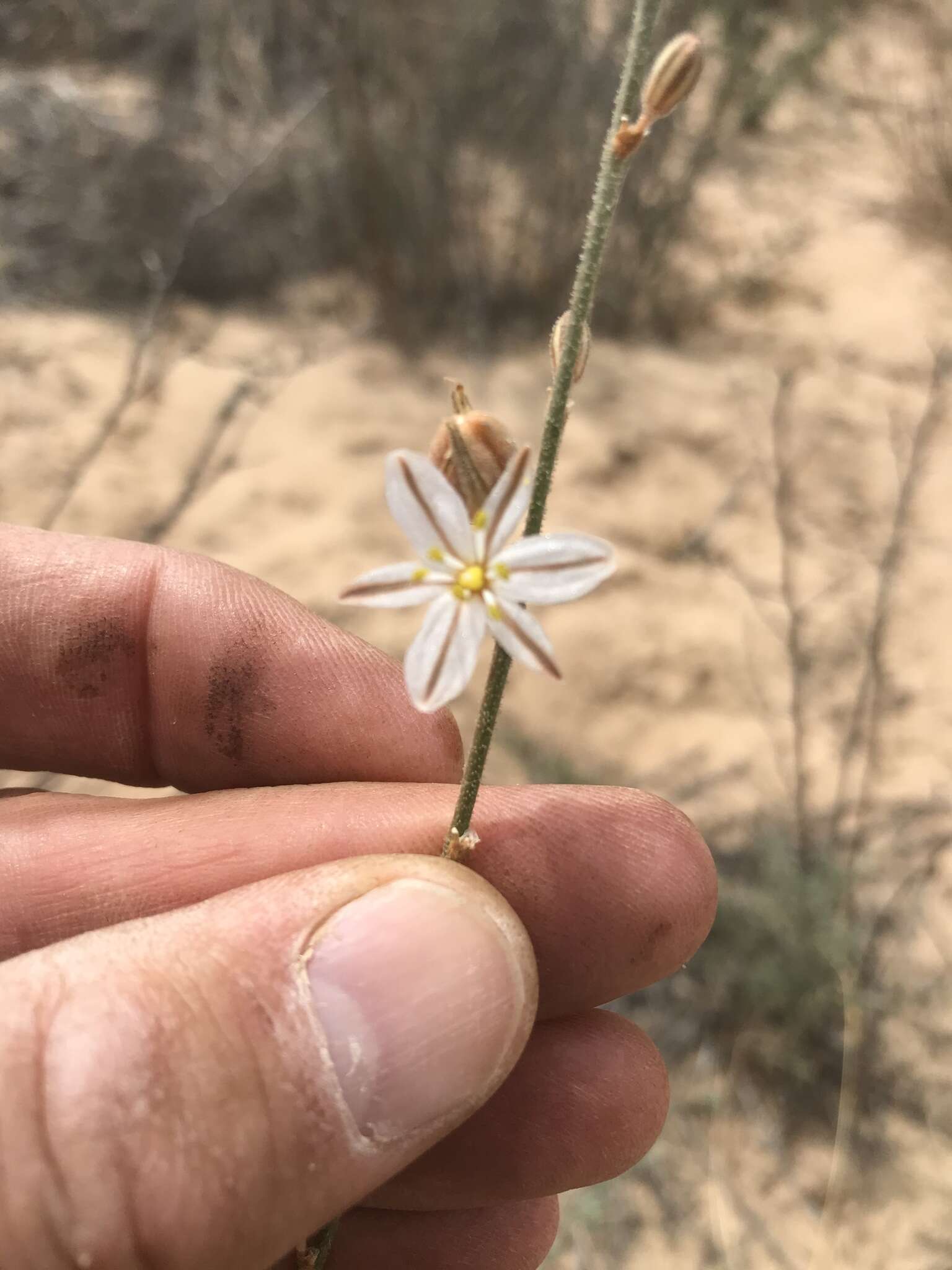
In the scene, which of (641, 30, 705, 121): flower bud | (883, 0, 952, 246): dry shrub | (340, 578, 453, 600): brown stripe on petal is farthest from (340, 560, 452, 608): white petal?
(883, 0, 952, 246): dry shrub

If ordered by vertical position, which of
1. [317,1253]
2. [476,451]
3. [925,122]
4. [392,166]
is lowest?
[317,1253]

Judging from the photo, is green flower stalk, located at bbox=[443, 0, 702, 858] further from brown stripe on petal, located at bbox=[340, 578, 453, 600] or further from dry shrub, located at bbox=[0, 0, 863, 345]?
dry shrub, located at bbox=[0, 0, 863, 345]

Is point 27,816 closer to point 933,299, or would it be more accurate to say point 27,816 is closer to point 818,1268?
point 818,1268

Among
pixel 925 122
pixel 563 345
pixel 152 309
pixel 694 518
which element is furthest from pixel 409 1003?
pixel 925 122

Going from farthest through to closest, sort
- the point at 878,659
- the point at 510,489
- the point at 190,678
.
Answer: the point at 878,659 → the point at 190,678 → the point at 510,489

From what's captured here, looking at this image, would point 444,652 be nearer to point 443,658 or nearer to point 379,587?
point 443,658

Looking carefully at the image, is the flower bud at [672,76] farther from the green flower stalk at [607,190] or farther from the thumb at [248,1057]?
the thumb at [248,1057]

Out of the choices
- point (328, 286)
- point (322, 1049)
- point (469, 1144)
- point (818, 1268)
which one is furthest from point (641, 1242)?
point (328, 286)
